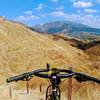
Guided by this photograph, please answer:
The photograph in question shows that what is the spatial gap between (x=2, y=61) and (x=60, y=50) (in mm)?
30034

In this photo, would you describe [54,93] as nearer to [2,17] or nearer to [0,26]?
[0,26]

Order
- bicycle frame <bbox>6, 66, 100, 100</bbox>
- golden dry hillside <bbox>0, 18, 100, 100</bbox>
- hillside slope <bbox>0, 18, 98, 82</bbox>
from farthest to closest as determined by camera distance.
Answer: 1. hillside slope <bbox>0, 18, 98, 82</bbox>
2. golden dry hillside <bbox>0, 18, 100, 100</bbox>
3. bicycle frame <bbox>6, 66, 100, 100</bbox>

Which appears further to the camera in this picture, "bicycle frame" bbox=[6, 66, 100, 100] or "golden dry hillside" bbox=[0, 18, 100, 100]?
"golden dry hillside" bbox=[0, 18, 100, 100]

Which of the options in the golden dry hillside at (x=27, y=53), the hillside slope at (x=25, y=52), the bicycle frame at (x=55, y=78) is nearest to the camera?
the bicycle frame at (x=55, y=78)

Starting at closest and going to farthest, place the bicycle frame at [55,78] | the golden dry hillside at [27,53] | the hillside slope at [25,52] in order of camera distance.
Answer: the bicycle frame at [55,78] → the golden dry hillside at [27,53] → the hillside slope at [25,52]

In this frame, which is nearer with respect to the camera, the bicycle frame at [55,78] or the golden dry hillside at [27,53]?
the bicycle frame at [55,78]

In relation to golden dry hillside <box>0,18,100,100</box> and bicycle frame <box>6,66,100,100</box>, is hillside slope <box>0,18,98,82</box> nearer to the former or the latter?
golden dry hillside <box>0,18,100,100</box>

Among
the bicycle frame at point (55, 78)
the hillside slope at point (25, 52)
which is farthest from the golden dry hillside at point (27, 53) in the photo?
the bicycle frame at point (55, 78)

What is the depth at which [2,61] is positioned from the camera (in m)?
77.4

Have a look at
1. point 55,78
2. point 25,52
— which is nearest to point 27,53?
point 25,52

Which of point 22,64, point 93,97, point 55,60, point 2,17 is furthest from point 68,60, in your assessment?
point 93,97

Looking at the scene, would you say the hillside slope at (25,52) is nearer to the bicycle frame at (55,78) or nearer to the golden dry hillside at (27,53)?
the golden dry hillside at (27,53)

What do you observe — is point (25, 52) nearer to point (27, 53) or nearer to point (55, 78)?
point (27, 53)

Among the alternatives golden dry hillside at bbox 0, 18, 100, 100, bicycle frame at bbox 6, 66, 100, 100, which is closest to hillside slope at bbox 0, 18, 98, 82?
golden dry hillside at bbox 0, 18, 100, 100
